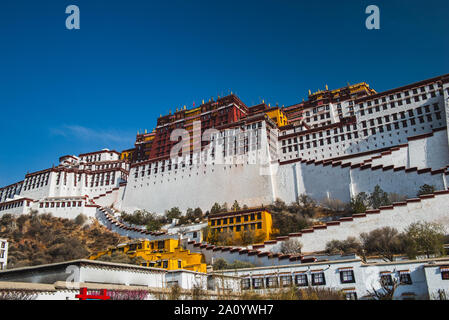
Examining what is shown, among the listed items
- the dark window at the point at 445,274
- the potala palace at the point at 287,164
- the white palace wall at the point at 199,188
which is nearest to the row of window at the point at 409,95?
the potala palace at the point at 287,164

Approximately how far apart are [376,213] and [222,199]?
24504 mm

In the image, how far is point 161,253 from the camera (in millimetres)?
37594

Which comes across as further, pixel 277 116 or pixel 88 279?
pixel 277 116

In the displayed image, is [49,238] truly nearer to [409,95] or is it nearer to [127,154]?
[127,154]

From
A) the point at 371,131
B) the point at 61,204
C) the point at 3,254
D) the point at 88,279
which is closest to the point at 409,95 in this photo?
the point at 371,131

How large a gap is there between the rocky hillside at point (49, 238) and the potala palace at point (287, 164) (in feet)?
7.41

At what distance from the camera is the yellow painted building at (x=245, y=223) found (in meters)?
41.2

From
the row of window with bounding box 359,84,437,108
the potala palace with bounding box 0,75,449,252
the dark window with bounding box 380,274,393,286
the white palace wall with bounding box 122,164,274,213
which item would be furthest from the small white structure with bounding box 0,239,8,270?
the row of window with bounding box 359,84,437,108

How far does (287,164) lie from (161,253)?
2244 centimetres

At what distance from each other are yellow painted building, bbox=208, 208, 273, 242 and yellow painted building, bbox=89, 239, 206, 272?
19.6 ft

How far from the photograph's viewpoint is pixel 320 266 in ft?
78.2

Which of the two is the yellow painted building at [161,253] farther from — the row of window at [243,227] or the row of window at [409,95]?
the row of window at [409,95]
